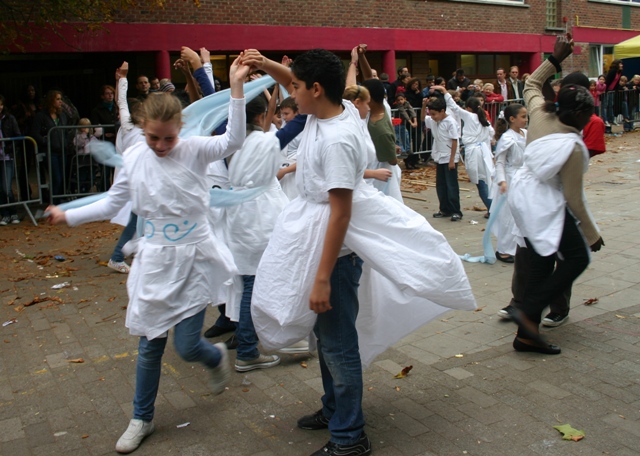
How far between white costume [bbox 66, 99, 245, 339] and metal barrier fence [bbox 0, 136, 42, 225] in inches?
276

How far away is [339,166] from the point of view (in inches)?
125

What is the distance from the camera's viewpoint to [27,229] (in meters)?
10.1

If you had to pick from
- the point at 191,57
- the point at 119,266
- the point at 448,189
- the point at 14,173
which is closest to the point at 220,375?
the point at 191,57

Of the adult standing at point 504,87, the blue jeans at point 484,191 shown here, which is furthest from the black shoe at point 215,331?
the adult standing at point 504,87

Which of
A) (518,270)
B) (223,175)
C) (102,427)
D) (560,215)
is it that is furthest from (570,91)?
(102,427)

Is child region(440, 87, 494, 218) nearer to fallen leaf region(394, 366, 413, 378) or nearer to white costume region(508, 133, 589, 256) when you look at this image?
white costume region(508, 133, 589, 256)

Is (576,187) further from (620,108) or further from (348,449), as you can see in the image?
(620,108)

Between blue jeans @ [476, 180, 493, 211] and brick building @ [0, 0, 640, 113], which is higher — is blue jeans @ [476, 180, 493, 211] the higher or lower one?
the lower one

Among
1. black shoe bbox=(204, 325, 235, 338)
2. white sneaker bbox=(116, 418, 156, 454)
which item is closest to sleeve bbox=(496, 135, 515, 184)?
black shoe bbox=(204, 325, 235, 338)

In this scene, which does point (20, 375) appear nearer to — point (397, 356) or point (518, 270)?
point (397, 356)

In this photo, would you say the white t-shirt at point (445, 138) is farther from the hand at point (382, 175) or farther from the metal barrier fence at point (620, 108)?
the metal barrier fence at point (620, 108)

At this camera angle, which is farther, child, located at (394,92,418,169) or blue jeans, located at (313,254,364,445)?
child, located at (394,92,418,169)

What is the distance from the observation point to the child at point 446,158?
32.5ft

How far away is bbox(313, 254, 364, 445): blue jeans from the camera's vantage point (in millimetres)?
3439
